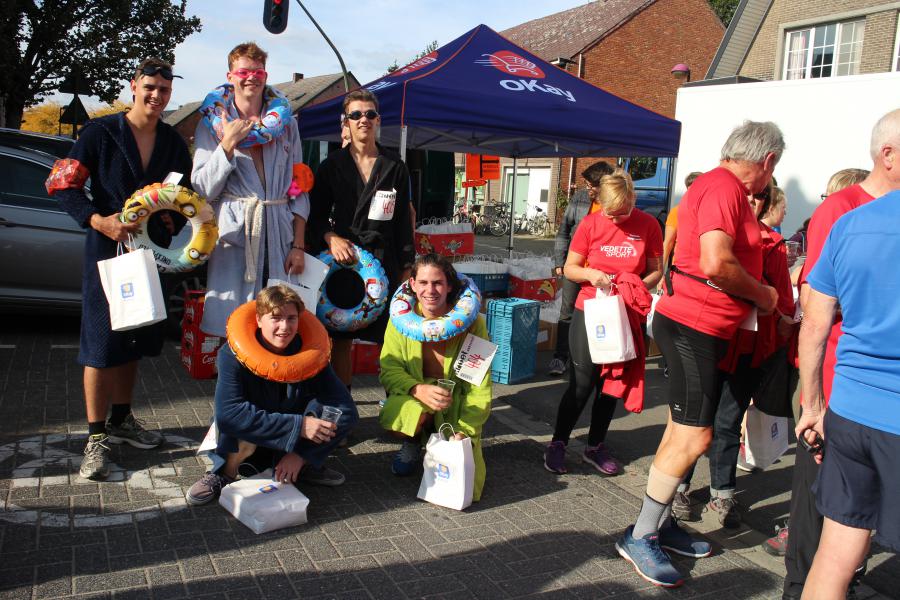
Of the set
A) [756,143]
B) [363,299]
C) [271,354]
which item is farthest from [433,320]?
[756,143]

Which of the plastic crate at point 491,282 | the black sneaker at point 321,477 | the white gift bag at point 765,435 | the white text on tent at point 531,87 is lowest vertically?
the black sneaker at point 321,477

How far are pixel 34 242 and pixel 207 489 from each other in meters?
3.93

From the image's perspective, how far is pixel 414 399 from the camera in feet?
12.3

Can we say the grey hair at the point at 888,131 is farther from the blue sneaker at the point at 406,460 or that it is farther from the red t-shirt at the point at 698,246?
the blue sneaker at the point at 406,460

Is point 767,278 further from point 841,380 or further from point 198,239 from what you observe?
point 198,239

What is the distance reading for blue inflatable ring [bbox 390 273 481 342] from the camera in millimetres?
3721

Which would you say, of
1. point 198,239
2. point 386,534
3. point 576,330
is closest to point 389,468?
point 386,534

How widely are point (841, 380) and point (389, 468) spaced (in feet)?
8.18

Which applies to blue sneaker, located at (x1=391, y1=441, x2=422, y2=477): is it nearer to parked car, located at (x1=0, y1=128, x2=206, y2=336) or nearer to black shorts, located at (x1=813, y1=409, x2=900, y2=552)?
black shorts, located at (x1=813, y1=409, x2=900, y2=552)

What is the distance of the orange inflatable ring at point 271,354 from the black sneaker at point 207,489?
0.60 m

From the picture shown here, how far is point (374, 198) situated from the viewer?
4055 mm

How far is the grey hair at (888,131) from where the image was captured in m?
2.26

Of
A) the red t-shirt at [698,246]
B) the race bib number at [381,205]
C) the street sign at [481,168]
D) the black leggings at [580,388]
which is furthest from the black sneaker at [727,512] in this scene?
the street sign at [481,168]

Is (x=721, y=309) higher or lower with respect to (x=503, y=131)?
lower
